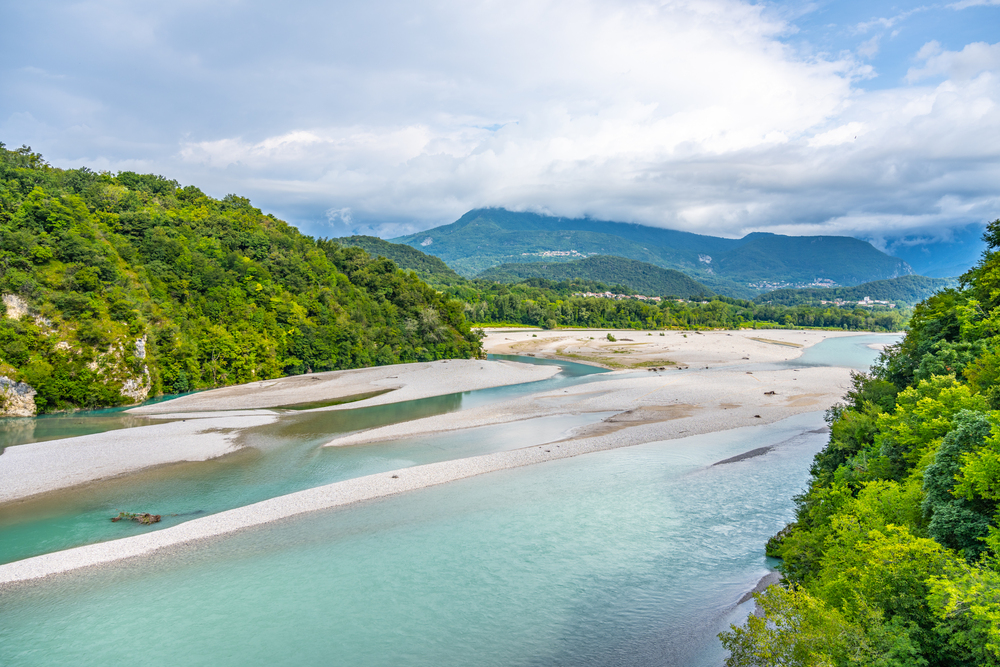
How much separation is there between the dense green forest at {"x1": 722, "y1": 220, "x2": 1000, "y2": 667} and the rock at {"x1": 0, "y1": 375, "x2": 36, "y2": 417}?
44583 mm

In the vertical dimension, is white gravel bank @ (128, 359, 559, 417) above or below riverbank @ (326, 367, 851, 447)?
above

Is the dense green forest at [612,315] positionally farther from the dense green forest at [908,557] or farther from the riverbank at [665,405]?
the dense green forest at [908,557]

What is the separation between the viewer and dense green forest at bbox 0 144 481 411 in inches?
1460

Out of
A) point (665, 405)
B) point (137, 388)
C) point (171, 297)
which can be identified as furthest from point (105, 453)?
point (665, 405)

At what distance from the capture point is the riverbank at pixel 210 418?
24.7m

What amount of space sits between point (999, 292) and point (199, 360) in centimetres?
5392

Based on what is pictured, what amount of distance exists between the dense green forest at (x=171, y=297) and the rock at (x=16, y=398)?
44 cm

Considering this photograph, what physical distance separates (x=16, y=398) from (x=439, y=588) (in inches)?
1438

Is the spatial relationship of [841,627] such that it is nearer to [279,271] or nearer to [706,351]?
[279,271]

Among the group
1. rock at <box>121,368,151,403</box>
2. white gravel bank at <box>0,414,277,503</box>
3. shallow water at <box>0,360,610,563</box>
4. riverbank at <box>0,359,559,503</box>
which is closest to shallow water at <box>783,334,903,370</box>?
riverbank at <box>0,359,559,503</box>

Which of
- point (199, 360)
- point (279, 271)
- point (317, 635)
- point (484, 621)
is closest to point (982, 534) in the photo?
point (484, 621)

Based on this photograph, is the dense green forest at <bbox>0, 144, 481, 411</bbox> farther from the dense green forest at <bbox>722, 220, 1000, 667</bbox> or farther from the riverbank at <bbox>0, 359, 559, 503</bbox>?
the dense green forest at <bbox>722, 220, 1000, 667</bbox>

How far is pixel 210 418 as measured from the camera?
35.3 metres

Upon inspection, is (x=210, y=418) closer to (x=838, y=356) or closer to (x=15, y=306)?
(x=15, y=306)
